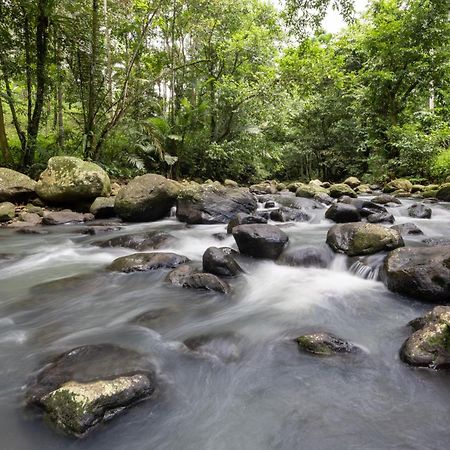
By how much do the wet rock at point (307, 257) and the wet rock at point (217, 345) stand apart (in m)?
2.09

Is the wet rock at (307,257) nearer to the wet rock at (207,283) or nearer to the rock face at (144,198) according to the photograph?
the wet rock at (207,283)

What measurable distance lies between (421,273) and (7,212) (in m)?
8.18

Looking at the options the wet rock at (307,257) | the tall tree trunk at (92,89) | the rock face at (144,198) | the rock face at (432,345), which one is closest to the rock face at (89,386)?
the rock face at (432,345)

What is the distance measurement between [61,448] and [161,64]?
16.1m

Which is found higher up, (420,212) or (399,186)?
(399,186)

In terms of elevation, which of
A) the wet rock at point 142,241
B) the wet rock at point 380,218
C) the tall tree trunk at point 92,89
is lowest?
the wet rock at point 142,241

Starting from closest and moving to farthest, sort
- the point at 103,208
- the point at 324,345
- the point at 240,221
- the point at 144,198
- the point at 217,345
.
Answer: the point at 324,345
the point at 217,345
the point at 240,221
the point at 144,198
the point at 103,208

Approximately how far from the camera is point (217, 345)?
10.2 feet

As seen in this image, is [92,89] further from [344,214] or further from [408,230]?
[408,230]

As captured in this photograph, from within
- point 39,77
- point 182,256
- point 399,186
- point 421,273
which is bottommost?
point 182,256

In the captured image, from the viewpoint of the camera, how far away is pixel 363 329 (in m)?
3.39

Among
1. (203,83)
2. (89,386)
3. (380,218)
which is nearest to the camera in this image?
(89,386)

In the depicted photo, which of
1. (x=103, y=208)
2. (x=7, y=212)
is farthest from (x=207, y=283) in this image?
(x=7, y=212)

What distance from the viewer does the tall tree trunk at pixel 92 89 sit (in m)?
10.5
